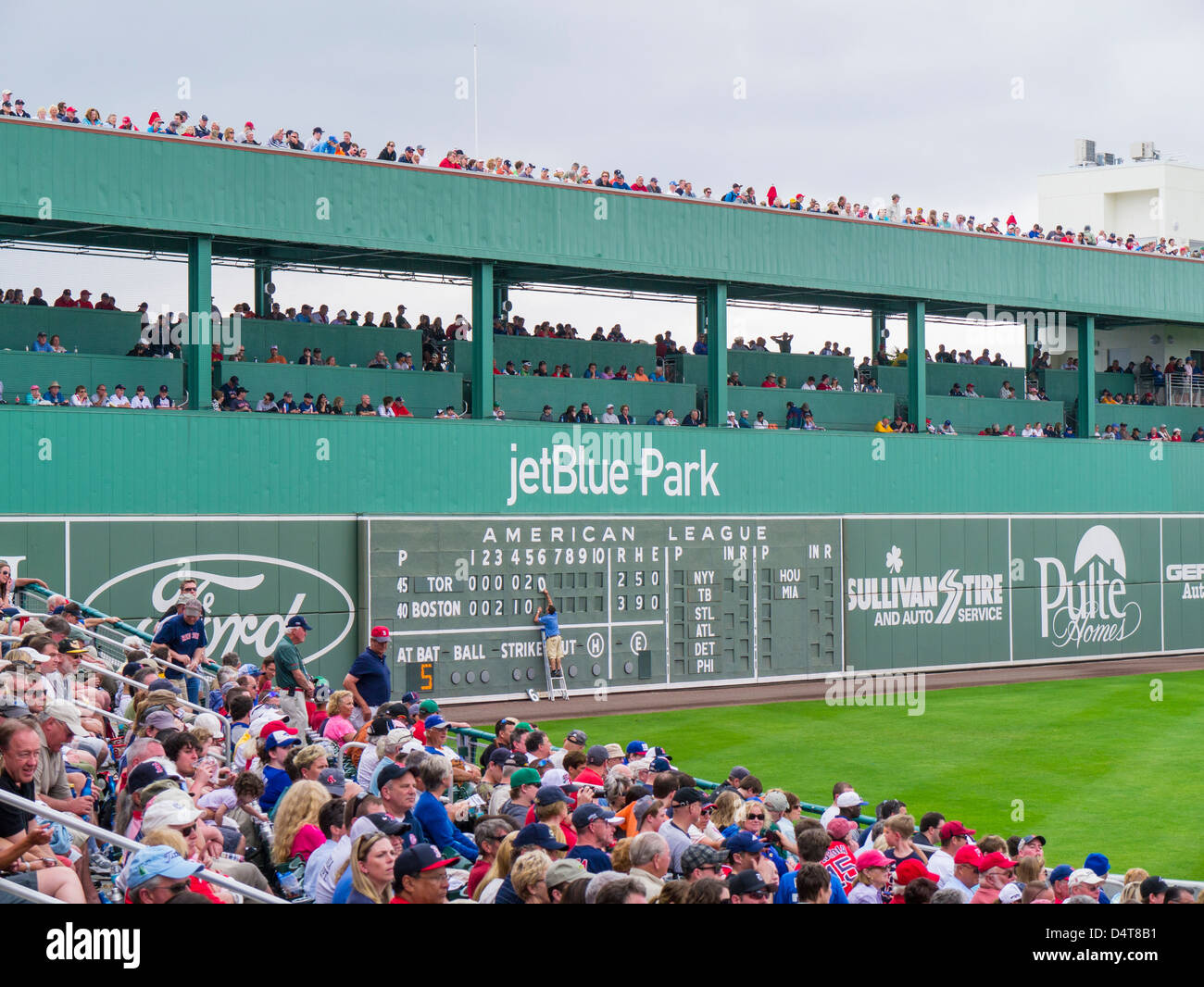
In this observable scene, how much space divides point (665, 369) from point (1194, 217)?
31713 mm

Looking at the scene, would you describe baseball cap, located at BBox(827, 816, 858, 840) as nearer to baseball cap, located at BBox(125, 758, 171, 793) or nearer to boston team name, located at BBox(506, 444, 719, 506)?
baseball cap, located at BBox(125, 758, 171, 793)

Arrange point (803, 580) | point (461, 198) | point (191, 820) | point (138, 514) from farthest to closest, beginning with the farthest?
1. point (803, 580)
2. point (461, 198)
3. point (138, 514)
4. point (191, 820)

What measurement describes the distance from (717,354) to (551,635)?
8.19m

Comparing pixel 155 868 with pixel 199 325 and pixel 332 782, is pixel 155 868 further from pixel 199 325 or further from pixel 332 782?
pixel 199 325

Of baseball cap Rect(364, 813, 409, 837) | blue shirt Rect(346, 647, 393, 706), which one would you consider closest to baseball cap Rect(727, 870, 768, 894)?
baseball cap Rect(364, 813, 409, 837)

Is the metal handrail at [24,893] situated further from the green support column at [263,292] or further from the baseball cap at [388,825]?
the green support column at [263,292]

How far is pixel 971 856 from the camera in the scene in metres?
9.91

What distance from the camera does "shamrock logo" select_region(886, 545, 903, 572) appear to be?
33.0 metres

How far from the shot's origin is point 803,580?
3141 centimetres

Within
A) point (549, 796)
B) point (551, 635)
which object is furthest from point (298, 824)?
point (551, 635)

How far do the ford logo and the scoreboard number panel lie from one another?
1645 millimetres

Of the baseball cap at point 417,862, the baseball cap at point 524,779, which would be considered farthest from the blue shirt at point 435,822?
the baseball cap at point 417,862
